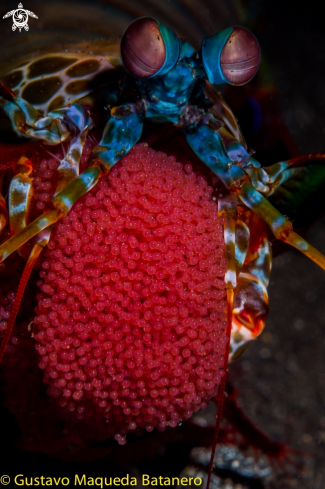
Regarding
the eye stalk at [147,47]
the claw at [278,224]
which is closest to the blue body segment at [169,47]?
the eye stalk at [147,47]

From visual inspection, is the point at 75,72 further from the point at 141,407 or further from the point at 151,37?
the point at 141,407

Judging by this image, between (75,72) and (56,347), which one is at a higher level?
(75,72)

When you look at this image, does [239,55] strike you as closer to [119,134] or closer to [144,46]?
[144,46]

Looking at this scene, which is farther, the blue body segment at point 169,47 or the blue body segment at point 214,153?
the blue body segment at point 214,153

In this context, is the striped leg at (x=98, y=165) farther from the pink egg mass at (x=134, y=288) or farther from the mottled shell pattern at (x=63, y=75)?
the mottled shell pattern at (x=63, y=75)

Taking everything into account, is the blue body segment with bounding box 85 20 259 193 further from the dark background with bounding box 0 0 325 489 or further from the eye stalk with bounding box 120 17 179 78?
the dark background with bounding box 0 0 325 489

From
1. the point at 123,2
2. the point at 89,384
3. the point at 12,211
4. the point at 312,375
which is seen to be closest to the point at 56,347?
the point at 89,384

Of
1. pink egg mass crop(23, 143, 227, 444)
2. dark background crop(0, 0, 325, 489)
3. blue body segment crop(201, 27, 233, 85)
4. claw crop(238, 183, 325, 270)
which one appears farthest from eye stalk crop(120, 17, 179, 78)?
dark background crop(0, 0, 325, 489)
